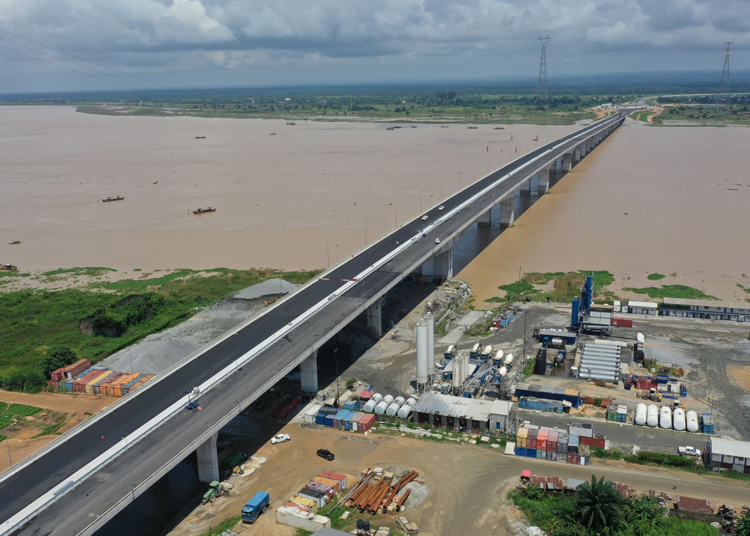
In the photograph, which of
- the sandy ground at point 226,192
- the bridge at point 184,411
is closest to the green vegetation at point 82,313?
the sandy ground at point 226,192

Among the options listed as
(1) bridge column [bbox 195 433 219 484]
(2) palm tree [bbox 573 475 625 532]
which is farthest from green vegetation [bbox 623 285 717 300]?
(1) bridge column [bbox 195 433 219 484]

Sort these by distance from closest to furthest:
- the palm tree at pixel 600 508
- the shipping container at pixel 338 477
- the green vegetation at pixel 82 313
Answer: the palm tree at pixel 600 508 < the shipping container at pixel 338 477 < the green vegetation at pixel 82 313

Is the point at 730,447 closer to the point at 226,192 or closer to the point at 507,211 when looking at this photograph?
the point at 507,211

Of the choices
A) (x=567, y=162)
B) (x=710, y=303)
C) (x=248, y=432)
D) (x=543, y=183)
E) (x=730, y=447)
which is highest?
(x=567, y=162)

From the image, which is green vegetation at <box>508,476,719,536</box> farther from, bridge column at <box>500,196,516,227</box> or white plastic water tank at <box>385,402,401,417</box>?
bridge column at <box>500,196,516,227</box>

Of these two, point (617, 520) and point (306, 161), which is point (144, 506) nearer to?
point (617, 520)

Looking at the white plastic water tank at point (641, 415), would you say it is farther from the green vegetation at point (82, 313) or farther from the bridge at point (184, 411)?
the green vegetation at point (82, 313)

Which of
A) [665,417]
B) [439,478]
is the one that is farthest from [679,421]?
[439,478]

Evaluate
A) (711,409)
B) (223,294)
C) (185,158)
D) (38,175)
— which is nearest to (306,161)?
(185,158)

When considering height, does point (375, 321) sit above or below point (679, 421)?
above
